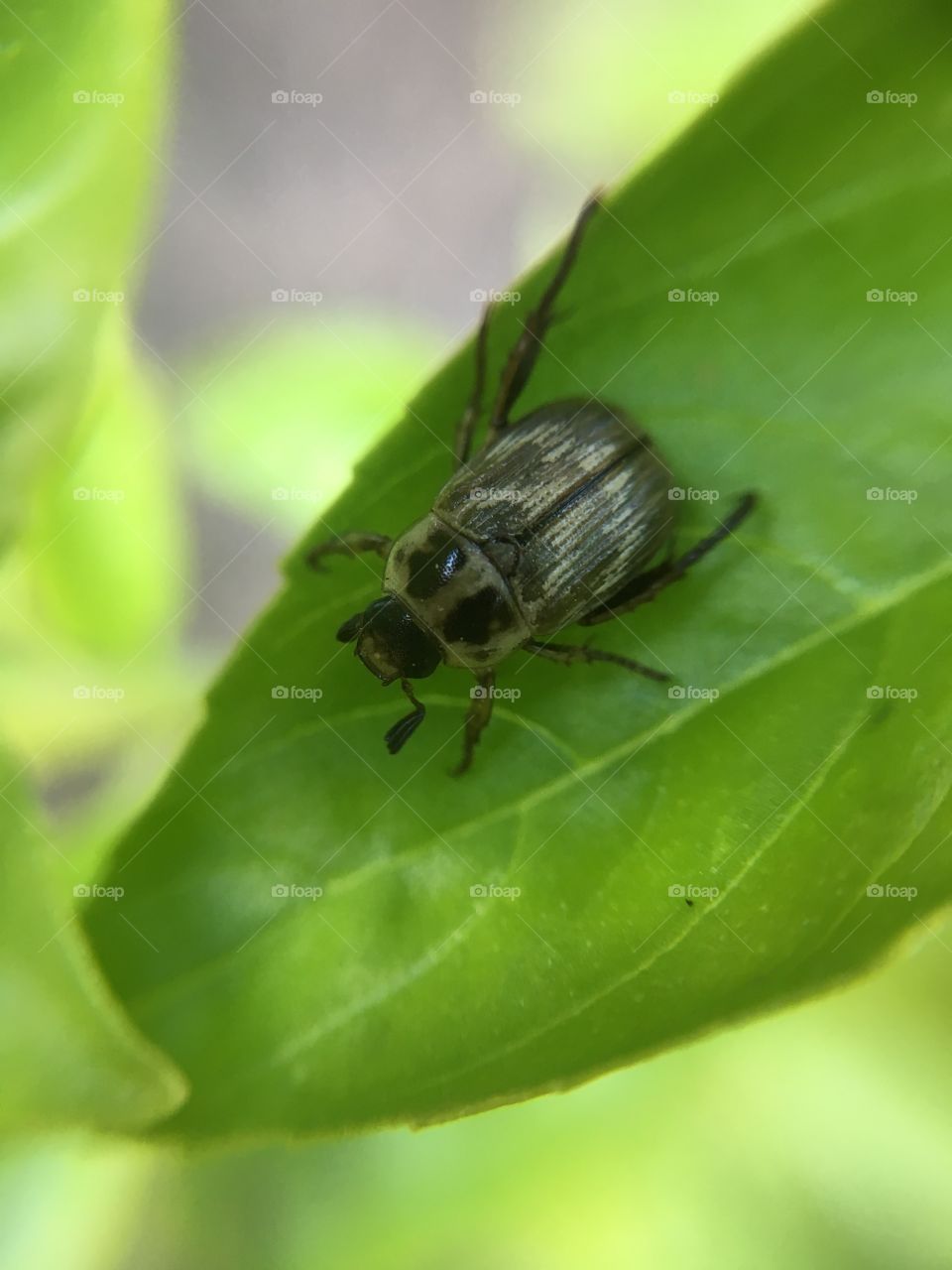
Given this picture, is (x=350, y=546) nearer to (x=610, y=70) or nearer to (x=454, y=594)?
(x=454, y=594)

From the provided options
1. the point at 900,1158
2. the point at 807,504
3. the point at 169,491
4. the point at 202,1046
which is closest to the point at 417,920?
the point at 202,1046

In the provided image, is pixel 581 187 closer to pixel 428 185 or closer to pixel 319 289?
pixel 428 185

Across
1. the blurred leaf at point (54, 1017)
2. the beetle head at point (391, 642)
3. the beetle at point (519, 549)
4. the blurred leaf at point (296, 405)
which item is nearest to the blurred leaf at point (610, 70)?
the blurred leaf at point (296, 405)

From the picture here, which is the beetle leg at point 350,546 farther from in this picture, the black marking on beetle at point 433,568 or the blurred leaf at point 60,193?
the blurred leaf at point 60,193

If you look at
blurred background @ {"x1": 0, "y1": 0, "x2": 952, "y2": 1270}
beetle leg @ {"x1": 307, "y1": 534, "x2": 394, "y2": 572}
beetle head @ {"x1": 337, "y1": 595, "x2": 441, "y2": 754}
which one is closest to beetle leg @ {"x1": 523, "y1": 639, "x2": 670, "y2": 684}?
beetle head @ {"x1": 337, "y1": 595, "x2": 441, "y2": 754}

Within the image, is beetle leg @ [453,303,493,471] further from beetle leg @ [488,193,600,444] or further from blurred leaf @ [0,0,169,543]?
blurred leaf @ [0,0,169,543]
